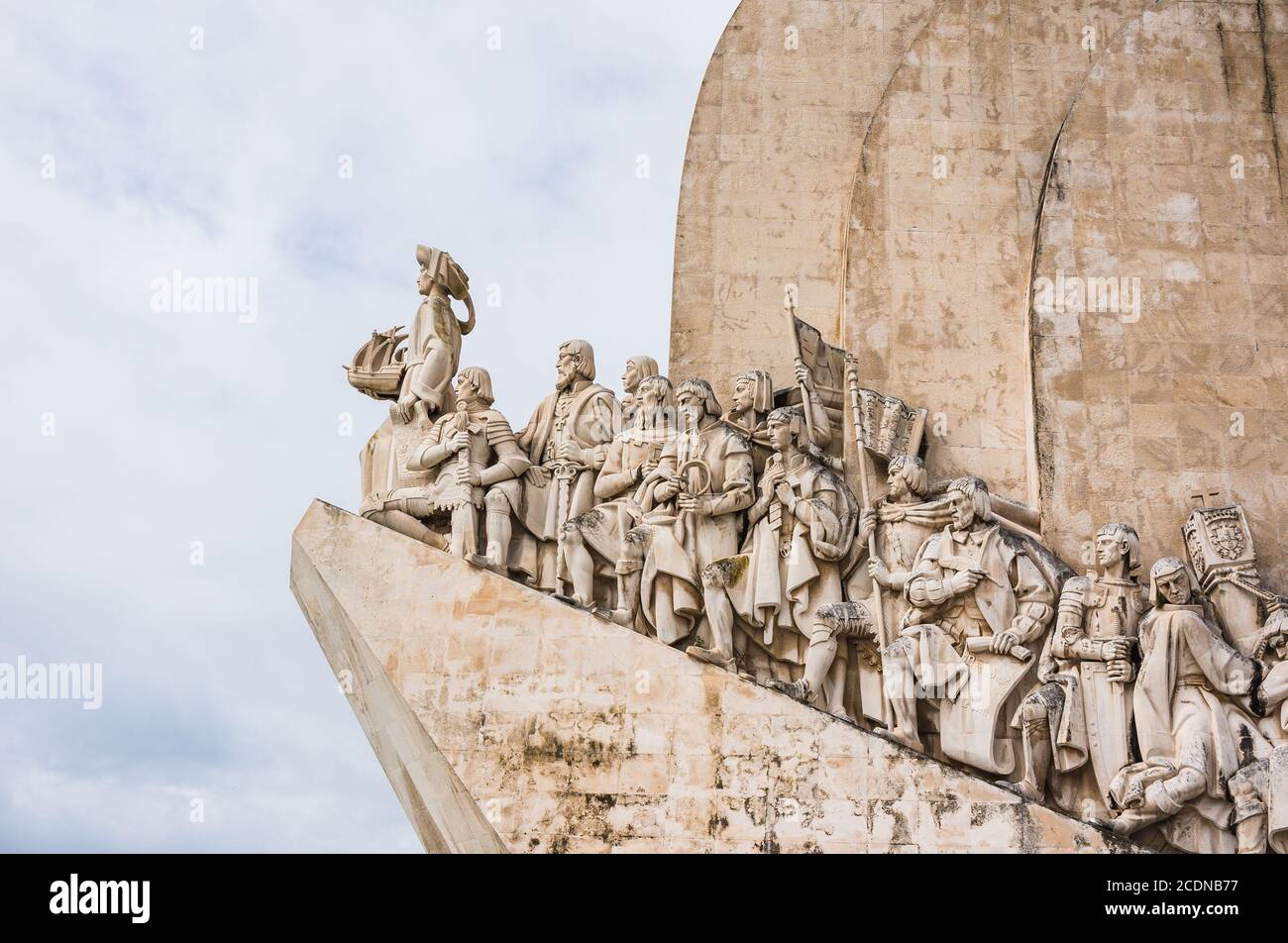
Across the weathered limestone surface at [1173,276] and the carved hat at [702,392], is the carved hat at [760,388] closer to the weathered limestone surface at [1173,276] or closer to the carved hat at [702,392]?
the carved hat at [702,392]

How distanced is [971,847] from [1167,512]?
2.73m

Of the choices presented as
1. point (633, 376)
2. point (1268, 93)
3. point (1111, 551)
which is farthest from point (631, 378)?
point (1268, 93)

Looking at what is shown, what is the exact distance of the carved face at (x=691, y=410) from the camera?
1190 cm

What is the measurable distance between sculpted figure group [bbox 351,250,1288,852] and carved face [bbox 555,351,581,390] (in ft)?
0.05

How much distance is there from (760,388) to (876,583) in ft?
5.07

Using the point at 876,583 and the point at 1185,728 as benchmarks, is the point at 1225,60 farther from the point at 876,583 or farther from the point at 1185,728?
the point at 1185,728

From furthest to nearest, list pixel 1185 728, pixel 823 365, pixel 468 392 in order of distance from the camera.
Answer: pixel 823 365 → pixel 468 392 → pixel 1185 728

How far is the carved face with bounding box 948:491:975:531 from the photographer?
37.1ft

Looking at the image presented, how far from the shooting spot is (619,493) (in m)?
11.9

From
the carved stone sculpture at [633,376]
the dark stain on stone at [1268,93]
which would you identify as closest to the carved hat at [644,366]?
A: the carved stone sculpture at [633,376]

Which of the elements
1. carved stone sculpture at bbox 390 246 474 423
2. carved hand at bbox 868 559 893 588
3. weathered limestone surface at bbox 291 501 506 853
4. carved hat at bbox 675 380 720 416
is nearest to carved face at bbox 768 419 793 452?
carved hat at bbox 675 380 720 416

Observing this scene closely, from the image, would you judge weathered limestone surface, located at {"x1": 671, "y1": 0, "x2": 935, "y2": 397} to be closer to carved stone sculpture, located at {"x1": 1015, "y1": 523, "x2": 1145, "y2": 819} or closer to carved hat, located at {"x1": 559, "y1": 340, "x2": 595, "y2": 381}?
carved hat, located at {"x1": 559, "y1": 340, "x2": 595, "y2": 381}
